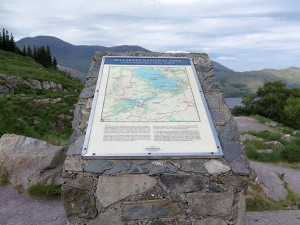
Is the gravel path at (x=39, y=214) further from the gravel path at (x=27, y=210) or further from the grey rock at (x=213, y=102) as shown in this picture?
the grey rock at (x=213, y=102)

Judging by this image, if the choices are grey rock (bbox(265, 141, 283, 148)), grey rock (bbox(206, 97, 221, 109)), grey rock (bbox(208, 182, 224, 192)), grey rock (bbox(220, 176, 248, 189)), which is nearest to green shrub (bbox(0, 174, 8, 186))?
grey rock (bbox(206, 97, 221, 109))

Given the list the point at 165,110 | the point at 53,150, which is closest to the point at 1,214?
the point at 53,150

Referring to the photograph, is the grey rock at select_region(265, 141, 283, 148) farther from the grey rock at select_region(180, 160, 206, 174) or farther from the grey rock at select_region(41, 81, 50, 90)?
the grey rock at select_region(41, 81, 50, 90)

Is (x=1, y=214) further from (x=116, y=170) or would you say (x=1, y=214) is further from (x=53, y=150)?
(x=116, y=170)

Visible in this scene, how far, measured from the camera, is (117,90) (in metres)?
5.59

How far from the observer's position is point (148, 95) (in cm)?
551

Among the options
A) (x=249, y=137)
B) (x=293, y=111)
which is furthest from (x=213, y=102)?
(x=293, y=111)

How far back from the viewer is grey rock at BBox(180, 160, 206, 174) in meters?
4.64

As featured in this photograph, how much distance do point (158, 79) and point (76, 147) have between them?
1.75 m

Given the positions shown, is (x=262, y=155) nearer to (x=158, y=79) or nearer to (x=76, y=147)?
(x=158, y=79)

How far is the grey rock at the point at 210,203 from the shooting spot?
463 centimetres

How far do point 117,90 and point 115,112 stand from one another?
0.51m

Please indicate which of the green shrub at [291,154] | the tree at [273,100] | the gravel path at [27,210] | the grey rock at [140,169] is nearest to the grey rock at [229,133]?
the grey rock at [140,169]

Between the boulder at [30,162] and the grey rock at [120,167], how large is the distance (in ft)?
8.99
